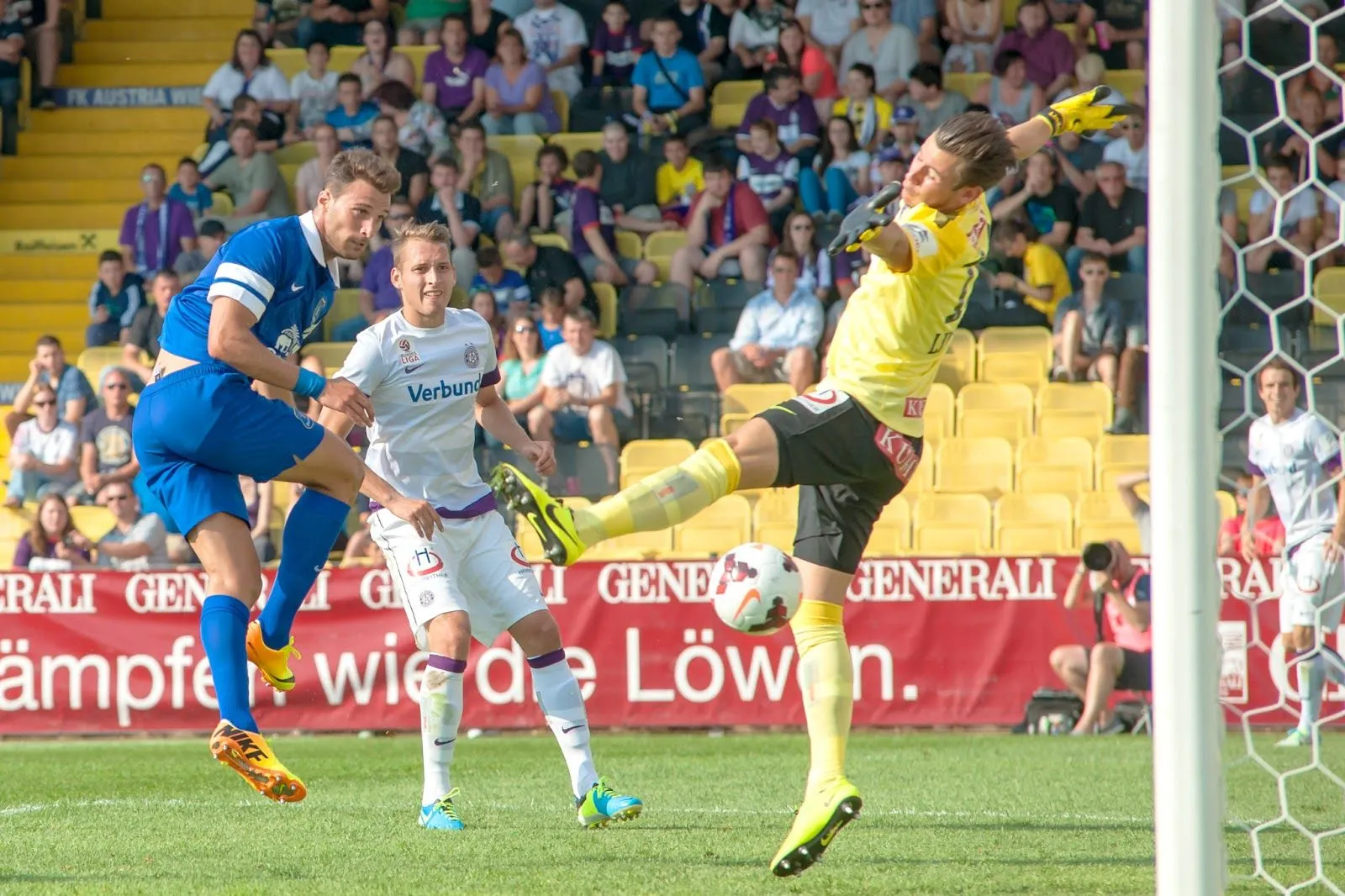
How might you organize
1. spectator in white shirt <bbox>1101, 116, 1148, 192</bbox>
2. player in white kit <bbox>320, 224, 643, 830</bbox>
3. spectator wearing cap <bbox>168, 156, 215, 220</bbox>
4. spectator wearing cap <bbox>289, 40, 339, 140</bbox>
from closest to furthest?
player in white kit <bbox>320, 224, 643, 830</bbox> < spectator in white shirt <bbox>1101, 116, 1148, 192</bbox> < spectator wearing cap <bbox>168, 156, 215, 220</bbox> < spectator wearing cap <bbox>289, 40, 339, 140</bbox>

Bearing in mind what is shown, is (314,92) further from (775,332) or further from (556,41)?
(775,332)

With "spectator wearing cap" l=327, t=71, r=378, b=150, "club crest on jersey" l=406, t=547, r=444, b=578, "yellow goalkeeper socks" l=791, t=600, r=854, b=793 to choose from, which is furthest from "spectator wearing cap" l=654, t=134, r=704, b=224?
"yellow goalkeeper socks" l=791, t=600, r=854, b=793

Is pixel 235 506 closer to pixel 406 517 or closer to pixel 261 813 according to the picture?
pixel 406 517

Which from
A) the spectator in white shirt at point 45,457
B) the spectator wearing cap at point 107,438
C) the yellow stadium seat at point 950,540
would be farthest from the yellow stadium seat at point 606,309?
the spectator in white shirt at point 45,457

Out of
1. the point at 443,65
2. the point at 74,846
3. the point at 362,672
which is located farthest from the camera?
the point at 443,65

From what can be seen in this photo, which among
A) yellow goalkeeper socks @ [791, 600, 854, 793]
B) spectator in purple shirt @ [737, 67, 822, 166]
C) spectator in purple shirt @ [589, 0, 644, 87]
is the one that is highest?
spectator in purple shirt @ [589, 0, 644, 87]

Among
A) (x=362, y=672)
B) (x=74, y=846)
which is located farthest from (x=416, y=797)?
(x=362, y=672)

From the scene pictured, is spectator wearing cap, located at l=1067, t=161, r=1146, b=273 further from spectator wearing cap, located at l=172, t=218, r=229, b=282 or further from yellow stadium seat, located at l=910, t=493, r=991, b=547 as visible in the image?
spectator wearing cap, located at l=172, t=218, r=229, b=282

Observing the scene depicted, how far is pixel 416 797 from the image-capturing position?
771 cm

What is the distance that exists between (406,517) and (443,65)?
11.9 m

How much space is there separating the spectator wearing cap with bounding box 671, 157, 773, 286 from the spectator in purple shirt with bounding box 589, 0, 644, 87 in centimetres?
232

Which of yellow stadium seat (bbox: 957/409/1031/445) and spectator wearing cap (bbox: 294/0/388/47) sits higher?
spectator wearing cap (bbox: 294/0/388/47)

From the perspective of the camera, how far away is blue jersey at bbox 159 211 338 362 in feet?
19.9

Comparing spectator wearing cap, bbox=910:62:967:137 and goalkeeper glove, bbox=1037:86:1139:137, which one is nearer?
goalkeeper glove, bbox=1037:86:1139:137
